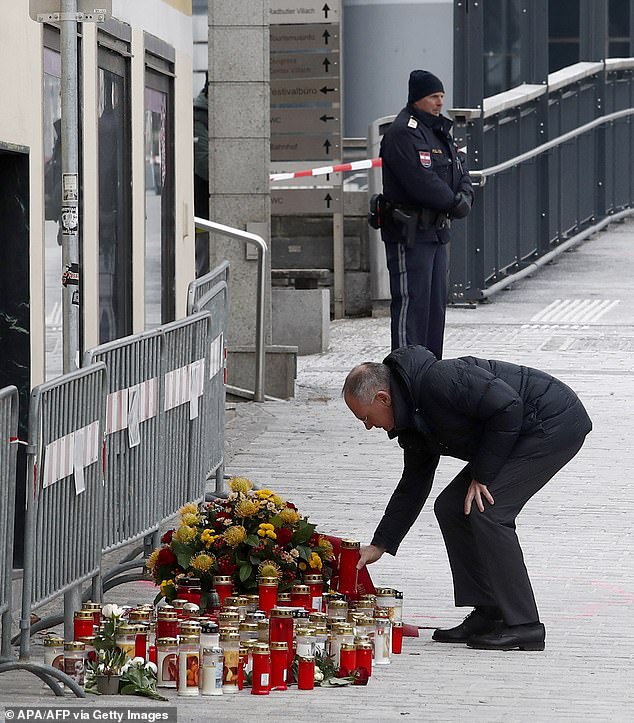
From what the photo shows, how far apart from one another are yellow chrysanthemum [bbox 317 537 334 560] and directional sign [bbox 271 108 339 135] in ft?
36.7

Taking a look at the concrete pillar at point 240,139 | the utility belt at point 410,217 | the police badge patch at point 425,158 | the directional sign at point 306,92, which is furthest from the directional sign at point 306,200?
the police badge patch at point 425,158

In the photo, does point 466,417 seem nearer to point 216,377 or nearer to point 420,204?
point 216,377

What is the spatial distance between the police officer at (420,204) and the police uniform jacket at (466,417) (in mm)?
4970

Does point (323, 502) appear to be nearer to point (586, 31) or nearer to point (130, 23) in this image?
point (130, 23)

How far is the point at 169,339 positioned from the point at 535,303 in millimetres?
10868

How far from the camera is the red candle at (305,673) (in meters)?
5.93

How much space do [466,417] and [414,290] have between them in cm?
535

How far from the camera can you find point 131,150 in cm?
991

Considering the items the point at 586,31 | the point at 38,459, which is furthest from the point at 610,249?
the point at 38,459

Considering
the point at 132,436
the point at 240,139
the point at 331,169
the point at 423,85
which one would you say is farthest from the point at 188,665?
the point at 331,169

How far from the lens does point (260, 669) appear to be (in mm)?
5859

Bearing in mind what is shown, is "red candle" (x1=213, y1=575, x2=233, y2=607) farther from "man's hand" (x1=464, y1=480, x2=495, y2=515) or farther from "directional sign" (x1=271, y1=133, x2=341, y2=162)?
"directional sign" (x1=271, y1=133, x2=341, y2=162)

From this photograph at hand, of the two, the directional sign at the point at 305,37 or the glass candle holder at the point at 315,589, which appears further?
the directional sign at the point at 305,37

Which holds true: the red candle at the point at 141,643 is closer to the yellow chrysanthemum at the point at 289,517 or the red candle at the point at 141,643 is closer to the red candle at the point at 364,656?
the red candle at the point at 364,656
